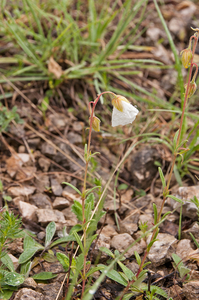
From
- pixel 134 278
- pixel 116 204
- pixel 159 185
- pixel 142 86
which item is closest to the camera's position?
pixel 134 278

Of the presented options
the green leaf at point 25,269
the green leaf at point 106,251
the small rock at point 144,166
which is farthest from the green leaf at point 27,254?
the small rock at point 144,166

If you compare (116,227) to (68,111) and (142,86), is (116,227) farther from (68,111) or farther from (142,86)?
(142,86)

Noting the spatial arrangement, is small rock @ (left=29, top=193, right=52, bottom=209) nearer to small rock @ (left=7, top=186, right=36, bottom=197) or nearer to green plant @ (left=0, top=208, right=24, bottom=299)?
small rock @ (left=7, top=186, right=36, bottom=197)

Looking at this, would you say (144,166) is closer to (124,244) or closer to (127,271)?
(124,244)

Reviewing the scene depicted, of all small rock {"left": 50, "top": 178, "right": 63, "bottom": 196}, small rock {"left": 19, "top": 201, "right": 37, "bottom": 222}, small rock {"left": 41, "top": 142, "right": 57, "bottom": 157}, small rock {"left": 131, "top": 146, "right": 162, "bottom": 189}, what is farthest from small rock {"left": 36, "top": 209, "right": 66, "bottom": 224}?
small rock {"left": 131, "top": 146, "right": 162, "bottom": 189}

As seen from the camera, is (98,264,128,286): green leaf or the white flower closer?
the white flower

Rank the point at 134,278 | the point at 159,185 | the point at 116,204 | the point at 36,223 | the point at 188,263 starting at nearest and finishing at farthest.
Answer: the point at 134,278
the point at 188,263
the point at 36,223
the point at 116,204
the point at 159,185

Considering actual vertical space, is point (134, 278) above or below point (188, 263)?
above

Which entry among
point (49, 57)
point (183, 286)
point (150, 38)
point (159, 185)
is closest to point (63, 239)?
point (183, 286)
